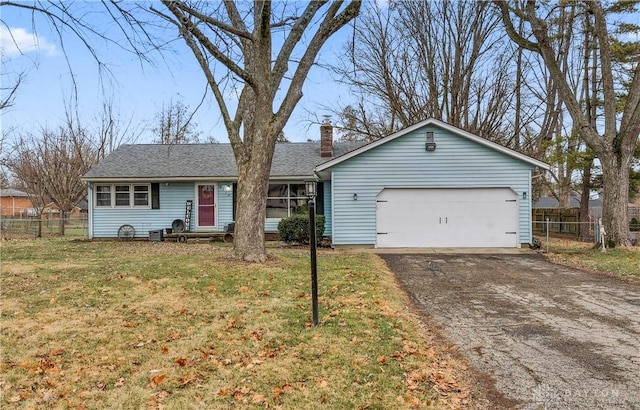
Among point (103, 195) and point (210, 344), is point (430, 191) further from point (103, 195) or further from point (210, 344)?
point (103, 195)

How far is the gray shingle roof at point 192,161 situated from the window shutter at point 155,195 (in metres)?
0.46

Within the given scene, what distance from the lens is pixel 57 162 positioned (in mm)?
23281

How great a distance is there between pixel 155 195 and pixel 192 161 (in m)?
2.13

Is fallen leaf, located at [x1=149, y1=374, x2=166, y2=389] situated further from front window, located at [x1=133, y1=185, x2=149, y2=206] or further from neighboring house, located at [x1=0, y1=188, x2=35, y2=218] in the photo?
neighboring house, located at [x1=0, y1=188, x2=35, y2=218]

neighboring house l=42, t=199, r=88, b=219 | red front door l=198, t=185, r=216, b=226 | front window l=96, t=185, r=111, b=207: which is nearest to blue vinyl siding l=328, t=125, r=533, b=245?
red front door l=198, t=185, r=216, b=226

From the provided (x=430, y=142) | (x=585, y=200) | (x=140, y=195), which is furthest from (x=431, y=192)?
(x=140, y=195)

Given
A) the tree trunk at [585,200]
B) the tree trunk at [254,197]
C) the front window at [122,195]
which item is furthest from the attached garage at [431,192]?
the tree trunk at [585,200]

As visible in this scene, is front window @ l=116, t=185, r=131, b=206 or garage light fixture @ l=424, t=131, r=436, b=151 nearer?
garage light fixture @ l=424, t=131, r=436, b=151

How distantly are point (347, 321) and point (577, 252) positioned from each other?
10.3 meters

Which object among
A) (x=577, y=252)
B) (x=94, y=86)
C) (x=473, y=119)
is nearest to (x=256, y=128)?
(x=94, y=86)

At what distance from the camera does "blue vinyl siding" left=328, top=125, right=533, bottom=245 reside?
13227mm

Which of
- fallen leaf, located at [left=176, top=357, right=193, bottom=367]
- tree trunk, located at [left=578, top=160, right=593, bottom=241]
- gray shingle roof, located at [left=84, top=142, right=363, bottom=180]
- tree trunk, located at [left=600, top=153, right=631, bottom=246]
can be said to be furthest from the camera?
Result: tree trunk, located at [left=578, top=160, right=593, bottom=241]

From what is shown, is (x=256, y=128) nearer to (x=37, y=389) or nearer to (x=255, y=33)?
(x=255, y=33)

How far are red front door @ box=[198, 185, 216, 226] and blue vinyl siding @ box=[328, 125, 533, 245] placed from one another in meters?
5.10
